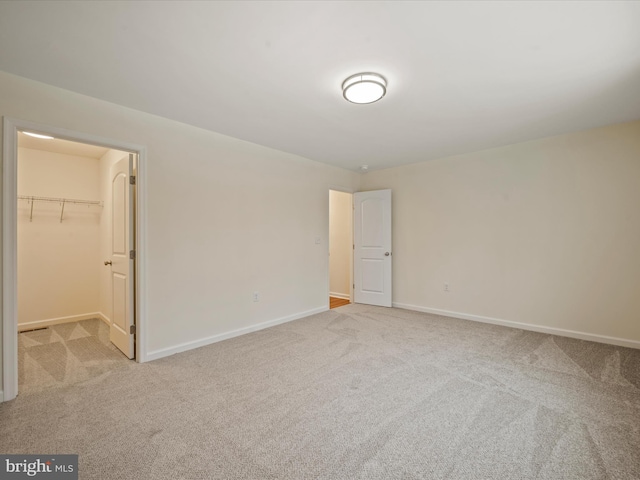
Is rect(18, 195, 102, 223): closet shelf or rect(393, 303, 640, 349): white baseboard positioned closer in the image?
rect(393, 303, 640, 349): white baseboard

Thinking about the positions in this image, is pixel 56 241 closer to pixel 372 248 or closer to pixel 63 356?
pixel 63 356

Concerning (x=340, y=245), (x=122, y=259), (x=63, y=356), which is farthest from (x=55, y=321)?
(x=340, y=245)

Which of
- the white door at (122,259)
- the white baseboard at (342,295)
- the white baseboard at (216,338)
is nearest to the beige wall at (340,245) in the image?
the white baseboard at (342,295)

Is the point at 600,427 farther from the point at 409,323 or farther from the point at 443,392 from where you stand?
the point at 409,323

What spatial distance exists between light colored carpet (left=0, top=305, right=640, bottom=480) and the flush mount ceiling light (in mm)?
2427

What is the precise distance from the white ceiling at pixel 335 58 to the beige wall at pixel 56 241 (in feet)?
8.78

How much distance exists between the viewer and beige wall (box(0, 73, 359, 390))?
105 inches

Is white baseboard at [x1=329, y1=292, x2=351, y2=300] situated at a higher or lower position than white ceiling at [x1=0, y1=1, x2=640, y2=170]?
lower

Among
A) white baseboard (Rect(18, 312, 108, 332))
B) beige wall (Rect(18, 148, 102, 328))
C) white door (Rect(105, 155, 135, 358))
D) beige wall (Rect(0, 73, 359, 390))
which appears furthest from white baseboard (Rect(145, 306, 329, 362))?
beige wall (Rect(18, 148, 102, 328))

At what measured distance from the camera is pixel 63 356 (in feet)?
10.2

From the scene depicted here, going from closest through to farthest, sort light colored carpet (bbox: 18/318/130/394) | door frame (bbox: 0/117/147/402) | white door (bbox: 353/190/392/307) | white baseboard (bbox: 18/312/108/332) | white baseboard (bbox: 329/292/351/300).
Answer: door frame (bbox: 0/117/147/402) < light colored carpet (bbox: 18/318/130/394) < white baseboard (bbox: 18/312/108/332) < white door (bbox: 353/190/392/307) < white baseboard (bbox: 329/292/351/300)

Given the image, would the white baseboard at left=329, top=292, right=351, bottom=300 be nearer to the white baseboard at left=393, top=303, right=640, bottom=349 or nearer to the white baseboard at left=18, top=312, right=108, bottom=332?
the white baseboard at left=393, top=303, right=640, bottom=349

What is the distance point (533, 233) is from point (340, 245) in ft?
11.3

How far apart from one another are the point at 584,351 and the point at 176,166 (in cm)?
487
